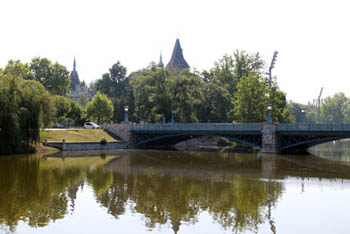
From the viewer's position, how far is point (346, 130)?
41.3 m

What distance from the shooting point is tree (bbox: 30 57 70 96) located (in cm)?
7562

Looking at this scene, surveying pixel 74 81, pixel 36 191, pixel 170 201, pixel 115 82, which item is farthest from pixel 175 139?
pixel 74 81

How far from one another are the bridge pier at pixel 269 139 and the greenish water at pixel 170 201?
1662 cm

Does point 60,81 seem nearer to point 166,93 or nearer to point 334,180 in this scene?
point 166,93

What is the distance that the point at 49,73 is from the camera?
7631 centimetres

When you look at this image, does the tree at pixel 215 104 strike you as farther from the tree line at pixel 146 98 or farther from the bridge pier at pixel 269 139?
the bridge pier at pixel 269 139

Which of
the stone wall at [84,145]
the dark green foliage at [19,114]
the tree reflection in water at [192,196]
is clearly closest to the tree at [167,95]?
the stone wall at [84,145]

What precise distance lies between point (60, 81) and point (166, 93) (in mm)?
24814

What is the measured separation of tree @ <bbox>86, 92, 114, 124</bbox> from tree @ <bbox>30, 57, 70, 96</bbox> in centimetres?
669

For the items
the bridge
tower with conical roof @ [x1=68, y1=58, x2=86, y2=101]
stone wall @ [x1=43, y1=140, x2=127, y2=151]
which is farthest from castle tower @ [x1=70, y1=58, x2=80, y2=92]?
stone wall @ [x1=43, y1=140, x2=127, y2=151]

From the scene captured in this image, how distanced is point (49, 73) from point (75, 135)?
26.7m

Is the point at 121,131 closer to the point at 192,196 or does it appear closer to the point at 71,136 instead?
the point at 71,136

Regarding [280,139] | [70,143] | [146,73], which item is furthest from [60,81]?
[280,139]

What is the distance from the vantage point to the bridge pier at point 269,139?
4625 cm
